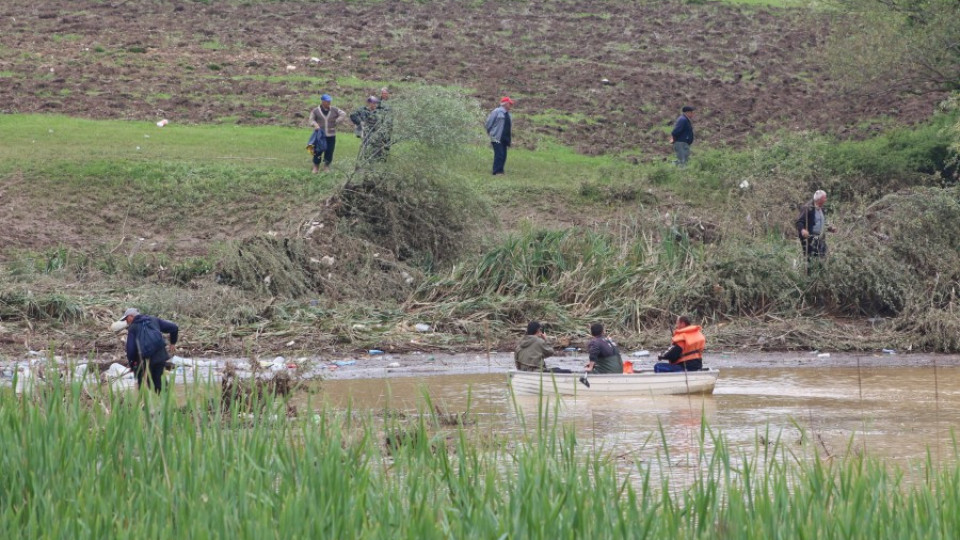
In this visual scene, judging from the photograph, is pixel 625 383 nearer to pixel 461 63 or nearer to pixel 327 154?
pixel 327 154

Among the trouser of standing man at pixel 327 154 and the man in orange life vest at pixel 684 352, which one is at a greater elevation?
the trouser of standing man at pixel 327 154

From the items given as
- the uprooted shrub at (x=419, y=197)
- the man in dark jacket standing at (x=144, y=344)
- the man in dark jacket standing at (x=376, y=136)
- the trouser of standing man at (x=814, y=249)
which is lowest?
the man in dark jacket standing at (x=144, y=344)

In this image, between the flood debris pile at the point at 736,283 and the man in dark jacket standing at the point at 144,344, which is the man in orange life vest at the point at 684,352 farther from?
the man in dark jacket standing at the point at 144,344

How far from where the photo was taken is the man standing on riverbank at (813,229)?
2277 centimetres

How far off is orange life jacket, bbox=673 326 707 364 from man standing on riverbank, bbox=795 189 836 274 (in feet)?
17.9

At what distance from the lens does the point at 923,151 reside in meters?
29.8

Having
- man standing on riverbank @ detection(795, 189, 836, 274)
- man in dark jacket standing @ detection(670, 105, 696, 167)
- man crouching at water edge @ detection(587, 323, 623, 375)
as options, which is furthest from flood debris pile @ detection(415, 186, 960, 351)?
man in dark jacket standing @ detection(670, 105, 696, 167)

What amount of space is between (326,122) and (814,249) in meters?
10.3

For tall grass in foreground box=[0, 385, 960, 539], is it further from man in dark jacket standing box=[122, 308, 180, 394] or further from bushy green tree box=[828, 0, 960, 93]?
bushy green tree box=[828, 0, 960, 93]

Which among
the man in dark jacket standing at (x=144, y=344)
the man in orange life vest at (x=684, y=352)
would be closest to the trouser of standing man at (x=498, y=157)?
the man in orange life vest at (x=684, y=352)

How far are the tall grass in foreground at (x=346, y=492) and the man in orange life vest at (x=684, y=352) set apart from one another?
878 centimetres

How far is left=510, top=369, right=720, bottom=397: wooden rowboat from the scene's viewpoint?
17.2 meters

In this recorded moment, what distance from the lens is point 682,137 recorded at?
3072 cm

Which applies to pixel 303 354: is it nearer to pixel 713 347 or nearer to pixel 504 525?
pixel 713 347
